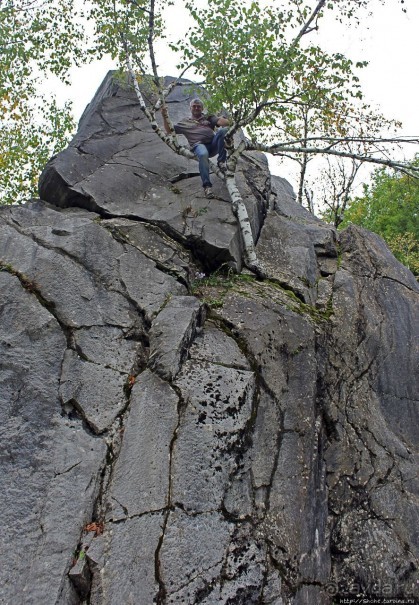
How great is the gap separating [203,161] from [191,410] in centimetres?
695

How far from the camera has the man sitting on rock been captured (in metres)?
13.4

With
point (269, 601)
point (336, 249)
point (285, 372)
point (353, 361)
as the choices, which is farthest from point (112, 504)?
point (336, 249)

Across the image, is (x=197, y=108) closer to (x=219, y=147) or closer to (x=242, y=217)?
(x=219, y=147)

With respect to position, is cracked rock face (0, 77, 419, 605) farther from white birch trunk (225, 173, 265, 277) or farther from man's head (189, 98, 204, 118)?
man's head (189, 98, 204, 118)

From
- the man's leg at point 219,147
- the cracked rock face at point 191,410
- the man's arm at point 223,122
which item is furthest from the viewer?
the man's arm at point 223,122

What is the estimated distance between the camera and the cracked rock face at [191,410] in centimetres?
→ 731

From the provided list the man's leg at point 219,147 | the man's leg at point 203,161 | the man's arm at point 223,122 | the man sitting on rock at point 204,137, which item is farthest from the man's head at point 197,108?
the man's leg at point 203,161

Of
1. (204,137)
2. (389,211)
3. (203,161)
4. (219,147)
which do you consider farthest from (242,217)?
(389,211)

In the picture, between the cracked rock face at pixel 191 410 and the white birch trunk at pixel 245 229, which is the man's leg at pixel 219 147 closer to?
the white birch trunk at pixel 245 229

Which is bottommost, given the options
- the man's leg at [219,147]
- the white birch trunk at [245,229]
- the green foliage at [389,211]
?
the white birch trunk at [245,229]

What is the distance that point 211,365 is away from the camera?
9.31 metres

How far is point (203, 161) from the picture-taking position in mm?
13422

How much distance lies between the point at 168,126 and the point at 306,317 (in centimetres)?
601

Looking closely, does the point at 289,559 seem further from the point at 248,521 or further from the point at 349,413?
the point at 349,413
